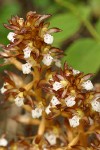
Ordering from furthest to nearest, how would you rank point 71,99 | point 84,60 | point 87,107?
point 84,60, point 87,107, point 71,99

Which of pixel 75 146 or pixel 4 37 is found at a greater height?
pixel 4 37

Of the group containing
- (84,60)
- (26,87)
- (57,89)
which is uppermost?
(84,60)

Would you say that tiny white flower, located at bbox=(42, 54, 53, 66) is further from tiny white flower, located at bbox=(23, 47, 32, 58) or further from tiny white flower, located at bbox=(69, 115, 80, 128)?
tiny white flower, located at bbox=(69, 115, 80, 128)

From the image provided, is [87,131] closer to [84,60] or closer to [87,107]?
[87,107]

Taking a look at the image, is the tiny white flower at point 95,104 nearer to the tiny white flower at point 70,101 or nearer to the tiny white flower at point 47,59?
the tiny white flower at point 70,101

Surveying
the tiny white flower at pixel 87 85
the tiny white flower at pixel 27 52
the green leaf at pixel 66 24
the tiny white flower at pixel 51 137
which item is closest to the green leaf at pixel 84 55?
the green leaf at pixel 66 24

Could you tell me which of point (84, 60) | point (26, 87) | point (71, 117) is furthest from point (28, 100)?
point (84, 60)

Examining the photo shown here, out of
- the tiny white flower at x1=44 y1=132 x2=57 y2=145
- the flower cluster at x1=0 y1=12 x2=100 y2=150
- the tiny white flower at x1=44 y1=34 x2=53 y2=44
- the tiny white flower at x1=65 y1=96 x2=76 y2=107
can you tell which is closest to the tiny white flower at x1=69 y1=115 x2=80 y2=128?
the flower cluster at x1=0 y1=12 x2=100 y2=150
